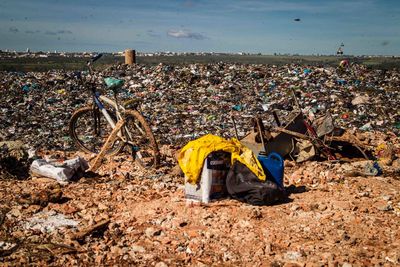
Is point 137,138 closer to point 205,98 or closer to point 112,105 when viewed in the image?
point 112,105

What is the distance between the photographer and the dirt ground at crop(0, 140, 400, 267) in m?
3.46

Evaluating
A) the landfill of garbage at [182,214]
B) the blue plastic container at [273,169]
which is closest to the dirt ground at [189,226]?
the landfill of garbage at [182,214]

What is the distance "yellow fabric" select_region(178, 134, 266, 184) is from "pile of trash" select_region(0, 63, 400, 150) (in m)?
4.05

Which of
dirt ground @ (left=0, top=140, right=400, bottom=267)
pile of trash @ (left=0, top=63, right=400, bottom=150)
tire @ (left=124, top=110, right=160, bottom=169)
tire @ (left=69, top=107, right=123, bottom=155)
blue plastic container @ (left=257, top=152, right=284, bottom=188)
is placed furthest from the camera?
pile of trash @ (left=0, top=63, right=400, bottom=150)

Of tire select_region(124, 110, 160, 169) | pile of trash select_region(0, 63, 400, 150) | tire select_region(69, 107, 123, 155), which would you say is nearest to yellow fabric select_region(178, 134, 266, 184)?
tire select_region(124, 110, 160, 169)

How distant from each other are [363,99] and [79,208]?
10.1m

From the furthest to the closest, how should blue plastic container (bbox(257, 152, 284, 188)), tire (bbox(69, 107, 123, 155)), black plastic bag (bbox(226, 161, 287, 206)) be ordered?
tire (bbox(69, 107, 123, 155)) → blue plastic container (bbox(257, 152, 284, 188)) → black plastic bag (bbox(226, 161, 287, 206))

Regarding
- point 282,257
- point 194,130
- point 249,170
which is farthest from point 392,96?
Answer: point 282,257

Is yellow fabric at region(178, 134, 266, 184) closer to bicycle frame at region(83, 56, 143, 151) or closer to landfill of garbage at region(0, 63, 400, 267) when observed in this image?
landfill of garbage at region(0, 63, 400, 267)

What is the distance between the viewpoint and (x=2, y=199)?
4.64 m

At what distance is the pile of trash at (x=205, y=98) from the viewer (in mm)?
9664

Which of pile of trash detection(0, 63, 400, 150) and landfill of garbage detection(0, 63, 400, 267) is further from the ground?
pile of trash detection(0, 63, 400, 150)

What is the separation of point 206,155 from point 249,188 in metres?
0.63

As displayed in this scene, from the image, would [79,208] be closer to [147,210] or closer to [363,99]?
[147,210]
